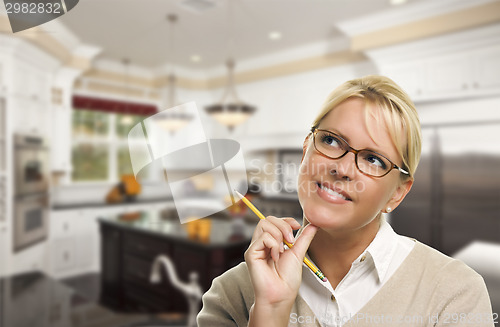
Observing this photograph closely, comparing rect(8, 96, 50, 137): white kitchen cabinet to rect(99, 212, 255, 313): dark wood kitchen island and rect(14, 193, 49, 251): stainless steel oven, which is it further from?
rect(99, 212, 255, 313): dark wood kitchen island

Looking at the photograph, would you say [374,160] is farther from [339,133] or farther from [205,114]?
[205,114]

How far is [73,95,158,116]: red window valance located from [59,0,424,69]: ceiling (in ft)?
2.53

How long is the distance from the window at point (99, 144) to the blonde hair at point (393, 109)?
2515mm

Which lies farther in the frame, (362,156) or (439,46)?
(439,46)

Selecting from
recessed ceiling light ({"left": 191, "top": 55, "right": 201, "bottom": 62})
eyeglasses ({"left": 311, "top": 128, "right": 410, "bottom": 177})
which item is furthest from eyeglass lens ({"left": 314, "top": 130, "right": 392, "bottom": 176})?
recessed ceiling light ({"left": 191, "top": 55, "right": 201, "bottom": 62})

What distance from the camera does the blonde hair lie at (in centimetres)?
19

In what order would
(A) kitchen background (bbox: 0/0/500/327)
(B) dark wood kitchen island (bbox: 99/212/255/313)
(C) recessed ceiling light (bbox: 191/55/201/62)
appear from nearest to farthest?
(A) kitchen background (bbox: 0/0/500/327)
(B) dark wood kitchen island (bbox: 99/212/255/313)
(C) recessed ceiling light (bbox: 191/55/201/62)

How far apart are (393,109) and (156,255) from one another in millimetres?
1491

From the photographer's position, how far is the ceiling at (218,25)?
4.91ft

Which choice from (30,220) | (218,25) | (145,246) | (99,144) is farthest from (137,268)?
(99,144)

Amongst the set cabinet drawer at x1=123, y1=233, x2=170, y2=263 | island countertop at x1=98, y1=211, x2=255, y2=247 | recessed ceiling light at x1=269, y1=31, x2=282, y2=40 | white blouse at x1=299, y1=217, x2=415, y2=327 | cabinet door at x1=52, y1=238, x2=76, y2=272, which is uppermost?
recessed ceiling light at x1=269, y1=31, x2=282, y2=40

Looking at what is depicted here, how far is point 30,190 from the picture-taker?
179 centimetres

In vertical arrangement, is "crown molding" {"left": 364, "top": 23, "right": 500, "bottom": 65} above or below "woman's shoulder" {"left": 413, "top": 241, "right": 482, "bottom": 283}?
above

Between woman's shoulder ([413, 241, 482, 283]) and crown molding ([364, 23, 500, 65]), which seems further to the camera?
crown molding ([364, 23, 500, 65])
